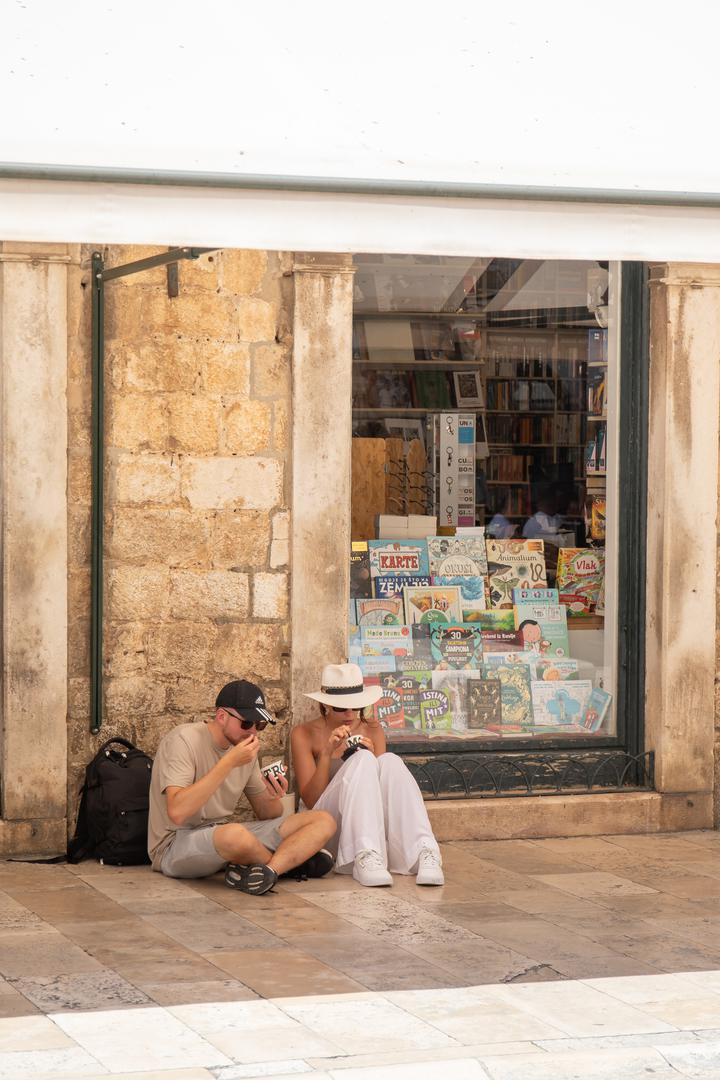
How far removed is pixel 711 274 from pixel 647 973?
3.90 meters

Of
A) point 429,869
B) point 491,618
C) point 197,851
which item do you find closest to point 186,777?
point 197,851

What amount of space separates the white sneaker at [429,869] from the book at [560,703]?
1.63m

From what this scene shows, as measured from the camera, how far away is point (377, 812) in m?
7.45

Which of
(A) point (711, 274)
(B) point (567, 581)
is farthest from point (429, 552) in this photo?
(A) point (711, 274)

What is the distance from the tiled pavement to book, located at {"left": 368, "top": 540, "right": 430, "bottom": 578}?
1503 millimetres

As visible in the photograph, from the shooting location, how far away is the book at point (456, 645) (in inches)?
345

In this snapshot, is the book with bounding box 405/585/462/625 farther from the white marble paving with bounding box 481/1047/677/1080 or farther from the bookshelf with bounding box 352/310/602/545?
the white marble paving with bounding box 481/1047/677/1080

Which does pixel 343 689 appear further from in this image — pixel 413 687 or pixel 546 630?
pixel 546 630

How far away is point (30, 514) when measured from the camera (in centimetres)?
771

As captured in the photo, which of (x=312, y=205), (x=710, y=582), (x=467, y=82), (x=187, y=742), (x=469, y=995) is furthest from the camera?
(x=710, y=582)

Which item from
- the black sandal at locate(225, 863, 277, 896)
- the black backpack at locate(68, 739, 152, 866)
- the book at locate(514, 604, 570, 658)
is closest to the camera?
the black sandal at locate(225, 863, 277, 896)

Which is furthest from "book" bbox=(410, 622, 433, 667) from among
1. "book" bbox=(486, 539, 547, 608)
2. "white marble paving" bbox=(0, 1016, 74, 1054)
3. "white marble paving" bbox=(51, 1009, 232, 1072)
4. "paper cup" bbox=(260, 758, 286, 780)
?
"white marble paving" bbox=(0, 1016, 74, 1054)

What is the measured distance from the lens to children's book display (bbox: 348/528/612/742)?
28.4 feet

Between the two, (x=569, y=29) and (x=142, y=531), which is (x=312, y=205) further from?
(x=142, y=531)
